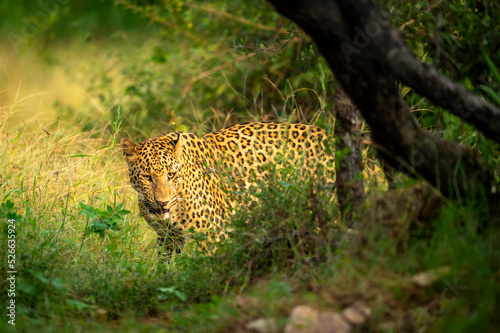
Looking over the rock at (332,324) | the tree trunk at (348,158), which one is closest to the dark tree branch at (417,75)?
the tree trunk at (348,158)

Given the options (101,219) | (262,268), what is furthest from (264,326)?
(101,219)

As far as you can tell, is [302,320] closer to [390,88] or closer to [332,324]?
[332,324]

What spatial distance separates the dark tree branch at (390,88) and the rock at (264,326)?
4.02 ft

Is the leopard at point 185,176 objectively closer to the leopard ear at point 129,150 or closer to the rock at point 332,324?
the leopard ear at point 129,150

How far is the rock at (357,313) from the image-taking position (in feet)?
10.6

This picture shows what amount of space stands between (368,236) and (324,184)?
102cm

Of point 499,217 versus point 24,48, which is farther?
point 24,48

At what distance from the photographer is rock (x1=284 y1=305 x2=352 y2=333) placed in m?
3.19

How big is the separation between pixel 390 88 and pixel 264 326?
4.99ft

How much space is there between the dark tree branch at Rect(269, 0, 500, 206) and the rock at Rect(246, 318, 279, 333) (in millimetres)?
1224

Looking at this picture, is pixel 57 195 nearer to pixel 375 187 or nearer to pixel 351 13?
pixel 375 187

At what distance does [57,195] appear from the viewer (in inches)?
233

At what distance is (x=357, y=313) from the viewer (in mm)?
3254

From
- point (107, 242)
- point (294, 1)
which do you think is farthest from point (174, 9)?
→ point (294, 1)
